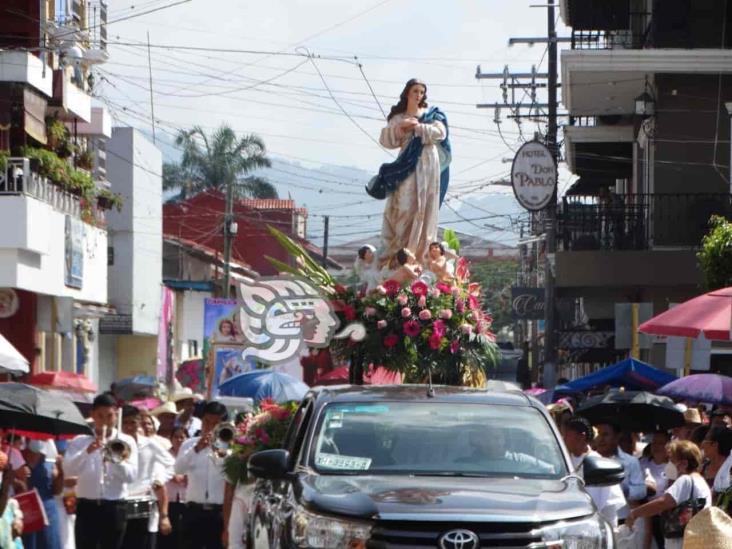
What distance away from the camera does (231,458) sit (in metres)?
15.2

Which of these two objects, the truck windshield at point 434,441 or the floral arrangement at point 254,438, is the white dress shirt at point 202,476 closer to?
the floral arrangement at point 254,438

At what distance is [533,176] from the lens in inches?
1612

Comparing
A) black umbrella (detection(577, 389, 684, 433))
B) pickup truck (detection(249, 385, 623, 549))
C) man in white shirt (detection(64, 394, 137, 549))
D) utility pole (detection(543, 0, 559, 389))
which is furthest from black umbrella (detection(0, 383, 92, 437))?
utility pole (detection(543, 0, 559, 389))

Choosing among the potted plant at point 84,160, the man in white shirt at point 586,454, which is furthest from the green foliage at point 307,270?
the potted plant at point 84,160

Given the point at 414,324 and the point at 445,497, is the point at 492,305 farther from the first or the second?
the point at 445,497

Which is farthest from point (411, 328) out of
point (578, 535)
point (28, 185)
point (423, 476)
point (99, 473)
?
point (28, 185)

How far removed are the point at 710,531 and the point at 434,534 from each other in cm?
291

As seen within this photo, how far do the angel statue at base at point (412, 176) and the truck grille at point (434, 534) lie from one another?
46.5 ft

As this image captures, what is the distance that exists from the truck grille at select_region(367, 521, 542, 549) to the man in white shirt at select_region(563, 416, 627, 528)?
135 inches

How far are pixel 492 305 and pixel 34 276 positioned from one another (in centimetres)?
7991

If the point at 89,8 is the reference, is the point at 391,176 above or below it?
below

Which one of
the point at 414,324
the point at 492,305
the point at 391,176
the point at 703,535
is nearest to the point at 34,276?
the point at 391,176

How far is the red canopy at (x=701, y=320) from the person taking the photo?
15.0 m

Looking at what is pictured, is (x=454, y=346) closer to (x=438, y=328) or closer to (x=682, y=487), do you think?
(x=438, y=328)
